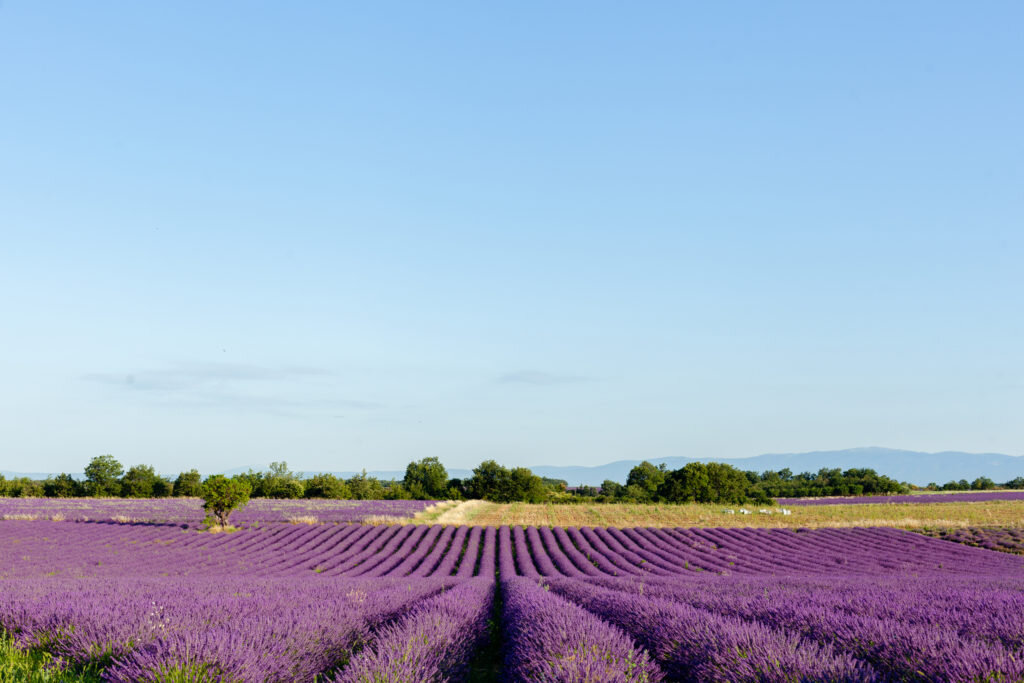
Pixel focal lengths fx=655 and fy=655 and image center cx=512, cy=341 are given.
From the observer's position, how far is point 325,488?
236 ft

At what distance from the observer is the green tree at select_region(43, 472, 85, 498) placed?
2468 inches

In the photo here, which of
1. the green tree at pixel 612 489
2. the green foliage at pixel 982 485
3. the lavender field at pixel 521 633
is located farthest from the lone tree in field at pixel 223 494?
the green foliage at pixel 982 485

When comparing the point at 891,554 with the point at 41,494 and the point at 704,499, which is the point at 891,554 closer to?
the point at 704,499

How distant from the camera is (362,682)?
13.2ft

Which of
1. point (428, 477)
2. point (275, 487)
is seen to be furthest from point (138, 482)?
point (428, 477)

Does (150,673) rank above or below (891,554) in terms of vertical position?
above

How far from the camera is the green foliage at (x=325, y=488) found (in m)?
70.8

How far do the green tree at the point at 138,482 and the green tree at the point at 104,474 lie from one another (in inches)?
32.7

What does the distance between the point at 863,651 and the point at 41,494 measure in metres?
76.2

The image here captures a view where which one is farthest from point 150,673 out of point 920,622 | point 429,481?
point 429,481

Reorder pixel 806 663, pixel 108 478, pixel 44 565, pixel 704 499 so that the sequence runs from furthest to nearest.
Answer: pixel 108 478 < pixel 704 499 < pixel 44 565 < pixel 806 663

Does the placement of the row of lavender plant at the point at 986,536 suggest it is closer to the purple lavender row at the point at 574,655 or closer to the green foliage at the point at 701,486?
the purple lavender row at the point at 574,655

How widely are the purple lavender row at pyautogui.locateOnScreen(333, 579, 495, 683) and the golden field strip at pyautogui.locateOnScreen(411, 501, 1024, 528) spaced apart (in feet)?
89.2

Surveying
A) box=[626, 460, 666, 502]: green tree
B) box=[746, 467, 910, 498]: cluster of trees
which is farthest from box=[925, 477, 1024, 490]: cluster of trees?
box=[626, 460, 666, 502]: green tree
